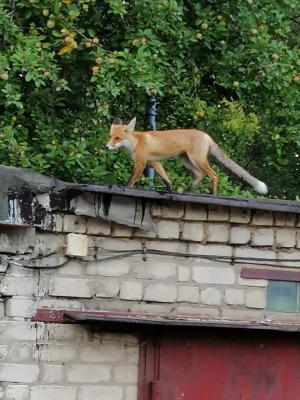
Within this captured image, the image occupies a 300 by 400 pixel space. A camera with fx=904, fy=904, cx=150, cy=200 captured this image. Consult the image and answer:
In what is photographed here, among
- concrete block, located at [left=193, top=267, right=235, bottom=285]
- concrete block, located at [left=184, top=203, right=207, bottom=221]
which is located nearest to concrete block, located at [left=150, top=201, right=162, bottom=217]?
concrete block, located at [left=184, top=203, right=207, bottom=221]

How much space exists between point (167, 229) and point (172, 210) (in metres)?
0.17

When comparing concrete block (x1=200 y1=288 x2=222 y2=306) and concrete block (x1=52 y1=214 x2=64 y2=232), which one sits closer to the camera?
concrete block (x1=52 y1=214 x2=64 y2=232)

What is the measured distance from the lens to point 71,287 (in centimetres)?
747

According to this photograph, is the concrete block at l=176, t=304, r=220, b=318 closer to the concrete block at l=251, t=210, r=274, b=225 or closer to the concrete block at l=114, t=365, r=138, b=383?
the concrete block at l=114, t=365, r=138, b=383

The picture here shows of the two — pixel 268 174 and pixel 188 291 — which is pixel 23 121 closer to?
pixel 188 291

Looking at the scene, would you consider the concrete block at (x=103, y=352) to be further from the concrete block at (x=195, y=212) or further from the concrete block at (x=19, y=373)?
the concrete block at (x=195, y=212)

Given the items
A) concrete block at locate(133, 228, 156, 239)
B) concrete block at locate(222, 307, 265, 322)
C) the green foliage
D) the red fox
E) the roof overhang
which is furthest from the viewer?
the green foliage

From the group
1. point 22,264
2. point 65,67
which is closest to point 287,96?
point 65,67

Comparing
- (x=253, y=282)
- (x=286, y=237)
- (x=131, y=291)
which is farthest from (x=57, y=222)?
(x=286, y=237)

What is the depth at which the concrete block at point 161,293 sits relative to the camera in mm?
7707

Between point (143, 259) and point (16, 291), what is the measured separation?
3.67 feet

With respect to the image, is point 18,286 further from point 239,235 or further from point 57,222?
point 239,235

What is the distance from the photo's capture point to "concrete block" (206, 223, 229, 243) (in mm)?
7875

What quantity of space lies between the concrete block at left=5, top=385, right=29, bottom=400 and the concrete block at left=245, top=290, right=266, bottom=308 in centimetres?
207
